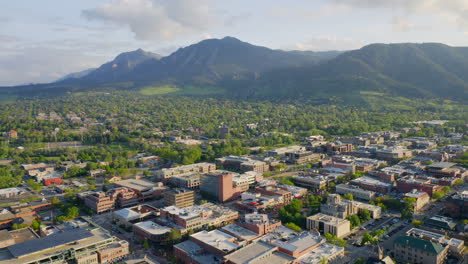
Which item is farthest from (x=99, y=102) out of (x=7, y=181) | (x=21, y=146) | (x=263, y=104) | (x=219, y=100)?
(x=7, y=181)

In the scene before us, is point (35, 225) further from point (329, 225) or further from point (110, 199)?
point (329, 225)

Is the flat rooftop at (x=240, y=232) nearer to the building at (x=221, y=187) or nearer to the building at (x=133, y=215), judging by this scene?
the building at (x=133, y=215)

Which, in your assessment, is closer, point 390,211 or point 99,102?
point 390,211

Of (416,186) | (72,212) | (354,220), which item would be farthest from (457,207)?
(72,212)

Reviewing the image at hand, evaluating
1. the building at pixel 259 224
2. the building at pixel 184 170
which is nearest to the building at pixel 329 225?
the building at pixel 259 224

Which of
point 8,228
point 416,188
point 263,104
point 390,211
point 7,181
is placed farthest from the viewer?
point 263,104

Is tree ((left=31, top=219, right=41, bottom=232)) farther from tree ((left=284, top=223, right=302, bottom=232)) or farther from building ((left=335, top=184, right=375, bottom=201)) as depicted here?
building ((left=335, top=184, right=375, bottom=201))

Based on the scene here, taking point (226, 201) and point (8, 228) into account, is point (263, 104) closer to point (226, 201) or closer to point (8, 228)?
point (226, 201)

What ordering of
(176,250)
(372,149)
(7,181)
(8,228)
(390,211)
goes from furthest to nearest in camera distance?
(372,149) < (7,181) < (390,211) < (8,228) < (176,250)
